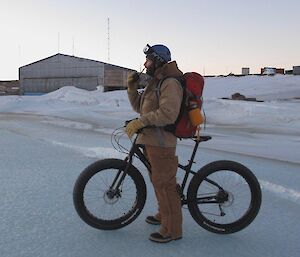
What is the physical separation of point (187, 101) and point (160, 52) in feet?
1.56

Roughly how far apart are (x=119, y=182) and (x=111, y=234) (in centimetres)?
51

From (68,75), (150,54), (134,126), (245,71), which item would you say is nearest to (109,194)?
(134,126)

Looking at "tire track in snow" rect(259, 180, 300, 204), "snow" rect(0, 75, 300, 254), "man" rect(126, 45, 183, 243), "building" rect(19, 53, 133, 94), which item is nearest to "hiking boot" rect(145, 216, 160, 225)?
"snow" rect(0, 75, 300, 254)

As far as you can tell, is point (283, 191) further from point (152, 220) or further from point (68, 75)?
point (68, 75)

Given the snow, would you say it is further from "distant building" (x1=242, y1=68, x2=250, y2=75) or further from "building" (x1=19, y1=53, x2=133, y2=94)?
"distant building" (x1=242, y1=68, x2=250, y2=75)

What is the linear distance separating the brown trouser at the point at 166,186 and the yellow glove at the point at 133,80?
564 millimetres

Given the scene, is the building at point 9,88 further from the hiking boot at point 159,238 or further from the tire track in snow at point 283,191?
the hiking boot at point 159,238

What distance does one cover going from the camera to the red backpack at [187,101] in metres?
3.72

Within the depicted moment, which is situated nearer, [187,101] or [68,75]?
[187,101]

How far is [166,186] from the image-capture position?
3857 millimetres

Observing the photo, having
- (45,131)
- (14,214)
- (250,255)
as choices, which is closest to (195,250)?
(250,255)

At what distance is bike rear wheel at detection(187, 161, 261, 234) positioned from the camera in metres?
4.05

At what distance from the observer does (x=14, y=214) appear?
4.52m

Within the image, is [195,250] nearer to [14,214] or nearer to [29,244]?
[29,244]
